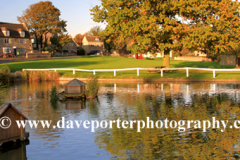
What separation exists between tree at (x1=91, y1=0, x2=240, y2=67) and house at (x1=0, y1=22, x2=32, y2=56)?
5445cm

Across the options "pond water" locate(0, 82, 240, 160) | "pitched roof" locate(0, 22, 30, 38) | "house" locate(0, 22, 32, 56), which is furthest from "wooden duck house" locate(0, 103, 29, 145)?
"pitched roof" locate(0, 22, 30, 38)

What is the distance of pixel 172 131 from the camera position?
12.1 meters

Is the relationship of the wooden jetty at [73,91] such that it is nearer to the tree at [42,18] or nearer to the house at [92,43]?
the tree at [42,18]

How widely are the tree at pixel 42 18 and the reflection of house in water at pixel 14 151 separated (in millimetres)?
87407

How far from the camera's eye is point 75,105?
754 inches

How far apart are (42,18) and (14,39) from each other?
10836 mm

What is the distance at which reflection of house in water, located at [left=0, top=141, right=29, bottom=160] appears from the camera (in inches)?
378

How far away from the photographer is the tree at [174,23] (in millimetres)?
36531

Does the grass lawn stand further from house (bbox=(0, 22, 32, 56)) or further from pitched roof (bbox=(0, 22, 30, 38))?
pitched roof (bbox=(0, 22, 30, 38))

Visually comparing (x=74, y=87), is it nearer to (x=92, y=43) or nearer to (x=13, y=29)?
(x=13, y=29)

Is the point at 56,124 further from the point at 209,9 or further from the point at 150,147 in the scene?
the point at 209,9

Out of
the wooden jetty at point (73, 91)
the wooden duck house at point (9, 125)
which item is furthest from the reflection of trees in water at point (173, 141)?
the wooden jetty at point (73, 91)

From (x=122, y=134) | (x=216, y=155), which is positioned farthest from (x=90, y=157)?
(x=216, y=155)

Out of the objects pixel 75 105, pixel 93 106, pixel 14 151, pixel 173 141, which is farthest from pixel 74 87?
pixel 173 141
